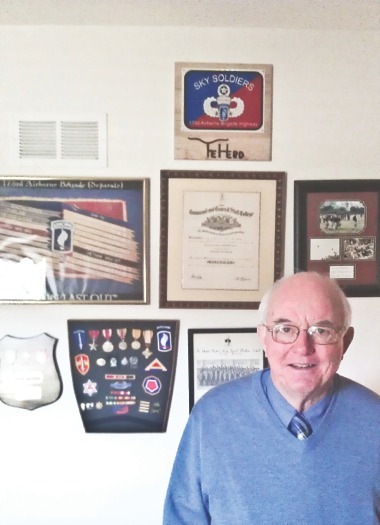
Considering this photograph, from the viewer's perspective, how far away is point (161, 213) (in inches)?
66.2

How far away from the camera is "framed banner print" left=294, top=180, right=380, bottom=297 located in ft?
5.57

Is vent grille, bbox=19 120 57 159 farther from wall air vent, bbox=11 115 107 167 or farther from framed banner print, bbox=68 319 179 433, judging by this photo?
framed banner print, bbox=68 319 179 433

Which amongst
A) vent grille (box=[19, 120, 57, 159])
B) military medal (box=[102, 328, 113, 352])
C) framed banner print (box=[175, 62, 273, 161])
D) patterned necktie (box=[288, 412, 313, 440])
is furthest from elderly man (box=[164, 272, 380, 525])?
vent grille (box=[19, 120, 57, 159])

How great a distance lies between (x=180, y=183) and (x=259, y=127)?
33 cm

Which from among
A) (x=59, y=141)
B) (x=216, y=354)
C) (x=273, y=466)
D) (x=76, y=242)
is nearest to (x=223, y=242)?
(x=216, y=354)

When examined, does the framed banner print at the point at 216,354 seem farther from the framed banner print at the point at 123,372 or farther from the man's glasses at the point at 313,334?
the man's glasses at the point at 313,334

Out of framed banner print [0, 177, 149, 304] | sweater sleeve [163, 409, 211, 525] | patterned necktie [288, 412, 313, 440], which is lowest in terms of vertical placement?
sweater sleeve [163, 409, 211, 525]

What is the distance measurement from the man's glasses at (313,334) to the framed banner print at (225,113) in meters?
0.70

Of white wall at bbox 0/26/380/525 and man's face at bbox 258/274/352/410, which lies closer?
man's face at bbox 258/274/352/410

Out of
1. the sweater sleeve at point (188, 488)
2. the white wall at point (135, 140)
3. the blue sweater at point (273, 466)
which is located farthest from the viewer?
the white wall at point (135, 140)

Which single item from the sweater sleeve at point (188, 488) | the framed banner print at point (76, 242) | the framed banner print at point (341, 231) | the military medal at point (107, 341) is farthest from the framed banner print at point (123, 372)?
the framed banner print at point (341, 231)

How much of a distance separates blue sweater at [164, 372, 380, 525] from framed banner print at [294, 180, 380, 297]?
0.49 m

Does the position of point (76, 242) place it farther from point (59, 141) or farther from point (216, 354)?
point (216, 354)

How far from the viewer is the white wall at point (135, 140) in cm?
167
